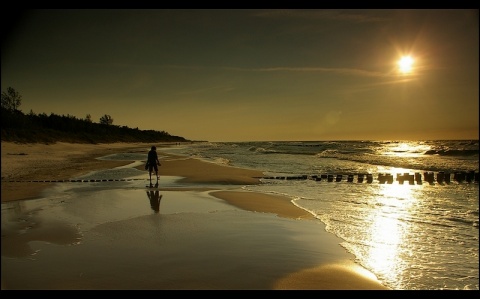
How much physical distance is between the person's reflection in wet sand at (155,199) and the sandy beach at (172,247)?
74 mm

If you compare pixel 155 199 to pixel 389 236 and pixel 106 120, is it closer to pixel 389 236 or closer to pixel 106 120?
pixel 389 236

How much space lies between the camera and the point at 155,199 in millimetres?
13156

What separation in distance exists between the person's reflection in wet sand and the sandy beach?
0.07 m

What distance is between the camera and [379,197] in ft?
48.8

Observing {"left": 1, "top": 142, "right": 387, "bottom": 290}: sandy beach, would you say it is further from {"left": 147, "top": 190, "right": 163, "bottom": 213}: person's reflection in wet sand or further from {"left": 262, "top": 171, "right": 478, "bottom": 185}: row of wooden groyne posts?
{"left": 262, "top": 171, "right": 478, "bottom": 185}: row of wooden groyne posts

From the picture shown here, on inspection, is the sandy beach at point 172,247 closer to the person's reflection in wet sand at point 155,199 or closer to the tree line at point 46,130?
the person's reflection in wet sand at point 155,199

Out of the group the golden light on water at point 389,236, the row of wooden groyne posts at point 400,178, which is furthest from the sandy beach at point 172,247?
the row of wooden groyne posts at point 400,178

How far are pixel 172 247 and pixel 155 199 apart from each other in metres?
6.45

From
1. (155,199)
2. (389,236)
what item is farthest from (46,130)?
(389,236)

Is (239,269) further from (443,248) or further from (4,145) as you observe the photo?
(4,145)

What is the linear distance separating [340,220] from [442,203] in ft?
20.4
